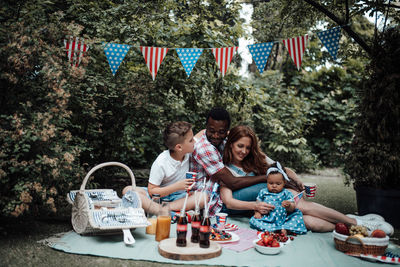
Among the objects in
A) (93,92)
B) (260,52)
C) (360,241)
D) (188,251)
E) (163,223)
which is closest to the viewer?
(188,251)

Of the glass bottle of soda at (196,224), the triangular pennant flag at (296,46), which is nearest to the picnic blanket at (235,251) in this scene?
the glass bottle of soda at (196,224)

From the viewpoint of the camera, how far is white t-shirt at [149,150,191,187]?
337cm

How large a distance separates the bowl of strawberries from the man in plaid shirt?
Answer: 0.83 metres

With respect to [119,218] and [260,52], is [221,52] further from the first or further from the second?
[119,218]

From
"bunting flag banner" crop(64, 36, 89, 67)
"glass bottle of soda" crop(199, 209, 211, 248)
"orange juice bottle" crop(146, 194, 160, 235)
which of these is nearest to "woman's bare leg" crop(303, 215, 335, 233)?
"glass bottle of soda" crop(199, 209, 211, 248)

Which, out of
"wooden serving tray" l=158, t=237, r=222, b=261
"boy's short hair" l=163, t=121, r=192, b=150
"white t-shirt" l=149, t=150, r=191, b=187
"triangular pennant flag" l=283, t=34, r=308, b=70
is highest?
"triangular pennant flag" l=283, t=34, r=308, b=70

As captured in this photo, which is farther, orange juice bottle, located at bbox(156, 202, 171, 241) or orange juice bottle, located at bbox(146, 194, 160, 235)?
orange juice bottle, located at bbox(146, 194, 160, 235)

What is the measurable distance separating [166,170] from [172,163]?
11cm

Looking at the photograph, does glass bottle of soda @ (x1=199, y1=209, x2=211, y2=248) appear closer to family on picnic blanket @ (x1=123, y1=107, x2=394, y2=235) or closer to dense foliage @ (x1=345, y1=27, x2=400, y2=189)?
family on picnic blanket @ (x1=123, y1=107, x2=394, y2=235)

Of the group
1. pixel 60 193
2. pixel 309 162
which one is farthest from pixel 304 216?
pixel 309 162

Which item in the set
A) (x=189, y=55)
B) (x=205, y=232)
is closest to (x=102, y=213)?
(x=205, y=232)

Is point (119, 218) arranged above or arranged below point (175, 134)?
below

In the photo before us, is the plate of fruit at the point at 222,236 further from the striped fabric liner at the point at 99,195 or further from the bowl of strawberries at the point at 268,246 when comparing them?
the striped fabric liner at the point at 99,195

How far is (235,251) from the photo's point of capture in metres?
2.66
